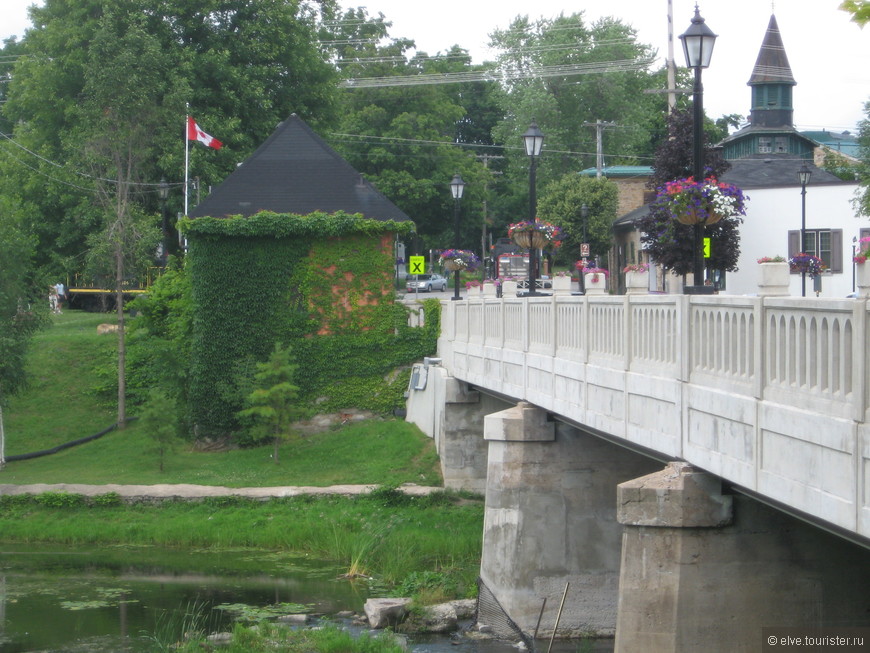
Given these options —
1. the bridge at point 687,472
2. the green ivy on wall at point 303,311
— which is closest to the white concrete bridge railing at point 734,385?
the bridge at point 687,472

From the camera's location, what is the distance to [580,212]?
5669 cm

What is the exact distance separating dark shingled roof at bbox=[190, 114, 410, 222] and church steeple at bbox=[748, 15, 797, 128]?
123 feet

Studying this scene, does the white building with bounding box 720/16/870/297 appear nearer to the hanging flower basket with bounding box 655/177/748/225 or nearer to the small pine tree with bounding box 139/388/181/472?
the small pine tree with bounding box 139/388/181/472

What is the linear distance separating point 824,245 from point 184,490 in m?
25.0

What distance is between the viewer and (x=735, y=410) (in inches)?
389

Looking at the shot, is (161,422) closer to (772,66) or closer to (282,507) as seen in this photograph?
(282,507)

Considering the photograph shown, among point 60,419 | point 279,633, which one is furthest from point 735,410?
point 60,419

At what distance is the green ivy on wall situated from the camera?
32219 millimetres

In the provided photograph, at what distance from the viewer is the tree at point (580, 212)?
5691 centimetres

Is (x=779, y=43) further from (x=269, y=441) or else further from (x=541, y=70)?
(x=269, y=441)

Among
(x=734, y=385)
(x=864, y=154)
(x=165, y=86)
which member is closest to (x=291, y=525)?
(x=734, y=385)

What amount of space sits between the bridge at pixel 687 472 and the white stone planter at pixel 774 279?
127 mm

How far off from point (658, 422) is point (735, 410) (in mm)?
2263

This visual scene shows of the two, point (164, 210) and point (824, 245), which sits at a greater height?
point (164, 210)
